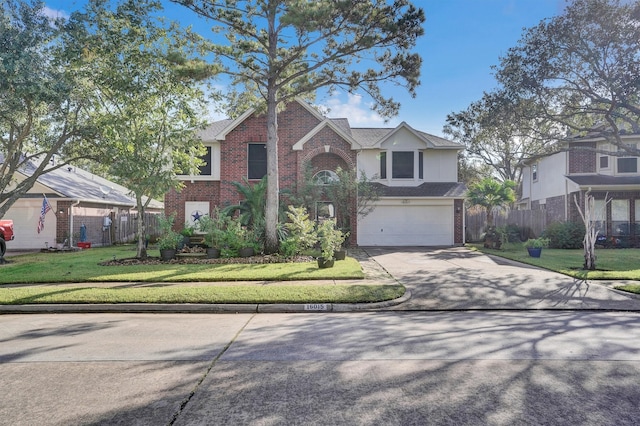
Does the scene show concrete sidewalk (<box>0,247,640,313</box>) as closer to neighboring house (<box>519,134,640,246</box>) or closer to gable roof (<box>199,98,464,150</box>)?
gable roof (<box>199,98,464,150</box>)

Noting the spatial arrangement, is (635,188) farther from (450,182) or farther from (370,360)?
(370,360)

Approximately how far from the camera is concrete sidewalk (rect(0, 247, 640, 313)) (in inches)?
309

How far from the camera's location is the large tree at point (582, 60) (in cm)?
1414

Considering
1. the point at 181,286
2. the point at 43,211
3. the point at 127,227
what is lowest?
→ the point at 181,286

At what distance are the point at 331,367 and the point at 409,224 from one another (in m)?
17.8

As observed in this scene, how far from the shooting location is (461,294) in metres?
8.94

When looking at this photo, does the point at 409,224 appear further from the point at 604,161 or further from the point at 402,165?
the point at 604,161

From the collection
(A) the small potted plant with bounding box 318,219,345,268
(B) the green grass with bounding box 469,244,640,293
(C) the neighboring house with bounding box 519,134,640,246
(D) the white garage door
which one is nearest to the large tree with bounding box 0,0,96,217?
(A) the small potted plant with bounding box 318,219,345,268

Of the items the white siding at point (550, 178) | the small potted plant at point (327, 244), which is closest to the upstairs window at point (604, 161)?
the white siding at point (550, 178)

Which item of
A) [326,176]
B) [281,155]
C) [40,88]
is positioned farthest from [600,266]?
[40,88]

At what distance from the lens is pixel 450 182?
2259cm

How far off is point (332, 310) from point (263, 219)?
9191mm

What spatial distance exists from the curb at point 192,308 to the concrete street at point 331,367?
0.68 ft

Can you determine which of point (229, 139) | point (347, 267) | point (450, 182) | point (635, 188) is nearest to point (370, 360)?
point (347, 267)
